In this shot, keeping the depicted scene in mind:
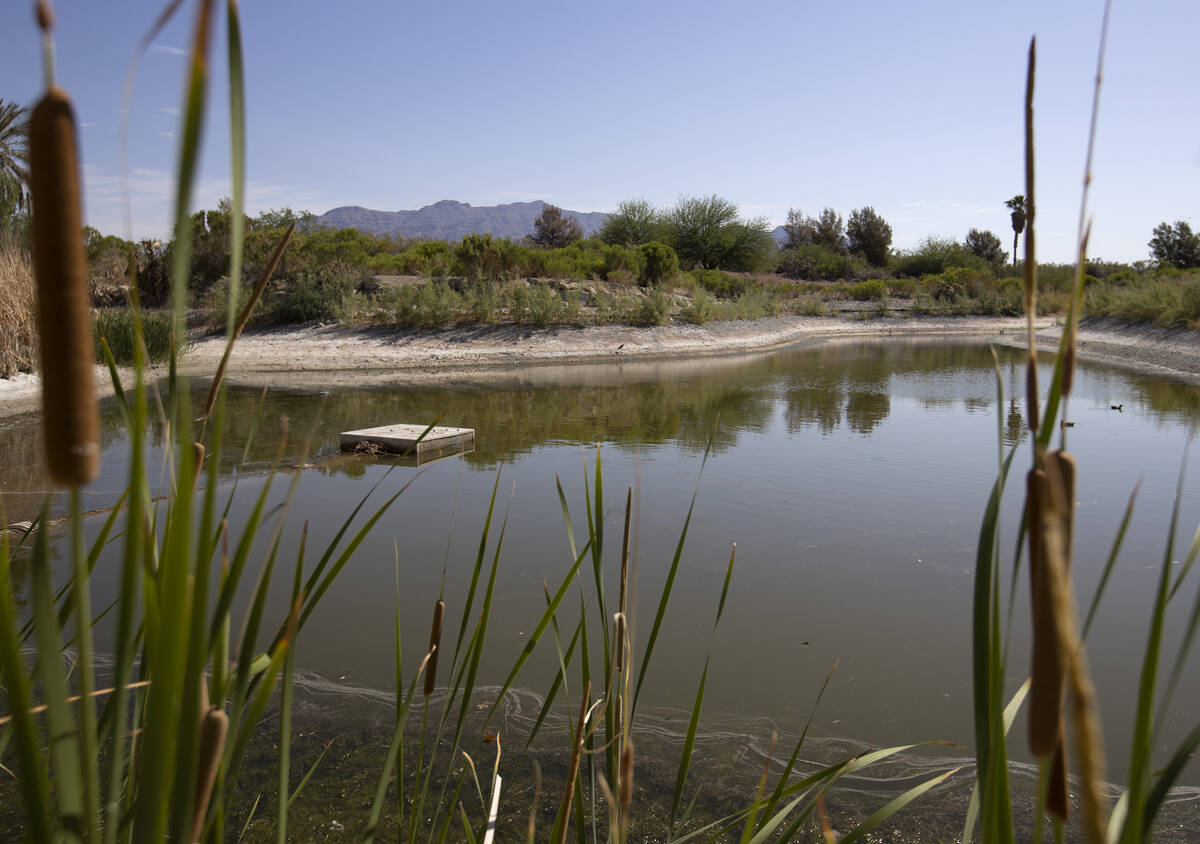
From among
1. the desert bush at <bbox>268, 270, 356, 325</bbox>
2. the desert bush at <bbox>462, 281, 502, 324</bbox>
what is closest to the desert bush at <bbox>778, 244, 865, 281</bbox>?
the desert bush at <bbox>462, 281, 502, 324</bbox>

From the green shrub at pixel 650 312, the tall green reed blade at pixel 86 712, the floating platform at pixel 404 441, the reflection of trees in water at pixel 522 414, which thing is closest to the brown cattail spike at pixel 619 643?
the tall green reed blade at pixel 86 712

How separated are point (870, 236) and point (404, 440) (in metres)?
49.5

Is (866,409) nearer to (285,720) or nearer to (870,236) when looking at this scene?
(285,720)

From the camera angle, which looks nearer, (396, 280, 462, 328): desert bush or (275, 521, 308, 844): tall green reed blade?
(275, 521, 308, 844): tall green reed blade

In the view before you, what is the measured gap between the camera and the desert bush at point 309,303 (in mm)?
19812

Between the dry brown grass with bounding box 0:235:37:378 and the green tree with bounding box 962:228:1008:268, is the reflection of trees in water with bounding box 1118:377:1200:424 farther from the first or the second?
the green tree with bounding box 962:228:1008:268

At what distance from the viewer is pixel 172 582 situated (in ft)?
1.27

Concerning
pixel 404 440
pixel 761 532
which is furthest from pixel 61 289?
pixel 404 440

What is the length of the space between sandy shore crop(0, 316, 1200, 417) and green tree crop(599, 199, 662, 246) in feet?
57.8

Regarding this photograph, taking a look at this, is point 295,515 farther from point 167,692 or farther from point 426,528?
point 167,692

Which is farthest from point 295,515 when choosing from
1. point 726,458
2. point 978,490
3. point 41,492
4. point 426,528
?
point 978,490

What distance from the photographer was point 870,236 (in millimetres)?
52062

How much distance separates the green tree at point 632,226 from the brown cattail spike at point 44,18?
4022 cm

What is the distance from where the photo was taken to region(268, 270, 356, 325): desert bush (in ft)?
65.0
